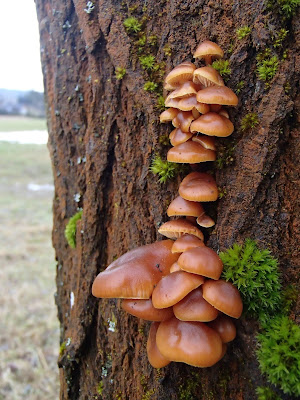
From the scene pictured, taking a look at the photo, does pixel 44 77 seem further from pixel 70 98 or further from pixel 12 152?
pixel 12 152

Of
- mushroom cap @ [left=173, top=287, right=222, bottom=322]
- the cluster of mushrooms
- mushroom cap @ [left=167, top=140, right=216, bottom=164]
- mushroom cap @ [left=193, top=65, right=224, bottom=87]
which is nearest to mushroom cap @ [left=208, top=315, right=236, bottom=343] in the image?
the cluster of mushrooms

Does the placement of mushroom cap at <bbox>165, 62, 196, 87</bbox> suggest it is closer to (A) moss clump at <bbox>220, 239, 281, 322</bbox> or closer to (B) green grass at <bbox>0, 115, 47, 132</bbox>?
(A) moss clump at <bbox>220, 239, 281, 322</bbox>

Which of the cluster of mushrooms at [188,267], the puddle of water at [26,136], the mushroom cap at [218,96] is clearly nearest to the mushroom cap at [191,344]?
the cluster of mushrooms at [188,267]

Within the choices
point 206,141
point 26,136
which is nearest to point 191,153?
point 206,141

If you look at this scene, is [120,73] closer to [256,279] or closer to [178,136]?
[178,136]

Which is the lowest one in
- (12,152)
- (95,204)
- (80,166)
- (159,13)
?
(12,152)

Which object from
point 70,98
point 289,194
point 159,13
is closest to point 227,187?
point 289,194
